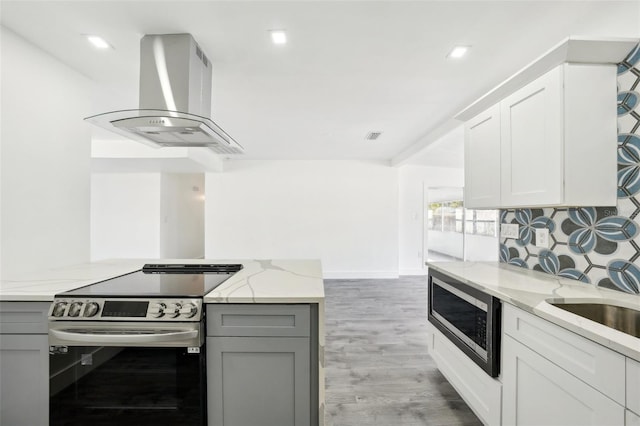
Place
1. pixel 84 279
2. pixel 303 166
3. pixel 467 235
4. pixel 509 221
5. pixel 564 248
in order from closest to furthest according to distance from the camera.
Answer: pixel 84 279, pixel 564 248, pixel 509 221, pixel 303 166, pixel 467 235

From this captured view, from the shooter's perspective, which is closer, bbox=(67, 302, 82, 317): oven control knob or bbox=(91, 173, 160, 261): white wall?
bbox=(67, 302, 82, 317): oven control knob

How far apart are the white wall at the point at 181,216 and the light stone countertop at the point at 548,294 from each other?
602 cm

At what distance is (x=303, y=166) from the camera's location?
5887 mm

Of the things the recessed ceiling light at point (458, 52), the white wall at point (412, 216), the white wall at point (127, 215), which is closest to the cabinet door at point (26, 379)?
the recessed ceiling light at point (458, 52)

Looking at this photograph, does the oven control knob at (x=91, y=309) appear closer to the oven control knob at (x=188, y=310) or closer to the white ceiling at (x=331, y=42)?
the oven control knob at (x=188, y=310)

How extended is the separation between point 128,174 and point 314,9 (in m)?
6.07

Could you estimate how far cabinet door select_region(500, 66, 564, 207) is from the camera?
57.8 inches

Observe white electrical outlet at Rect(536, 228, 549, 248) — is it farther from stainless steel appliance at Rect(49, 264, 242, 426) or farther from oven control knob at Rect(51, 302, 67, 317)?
oven control knob at Rect(51, 302, 67, 317)

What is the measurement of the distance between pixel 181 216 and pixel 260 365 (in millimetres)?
6757

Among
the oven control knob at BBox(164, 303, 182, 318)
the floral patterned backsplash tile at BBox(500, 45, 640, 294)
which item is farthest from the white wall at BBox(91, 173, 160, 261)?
the floral patterned backsplash tile at BBox(500, 45, 640, 294)

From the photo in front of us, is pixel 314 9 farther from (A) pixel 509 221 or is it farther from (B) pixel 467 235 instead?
(B) pixel 467 235

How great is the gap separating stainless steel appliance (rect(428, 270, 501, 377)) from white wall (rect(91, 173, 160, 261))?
5875 millimetres

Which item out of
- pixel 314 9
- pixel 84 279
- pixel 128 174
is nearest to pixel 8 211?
pixel 84 279

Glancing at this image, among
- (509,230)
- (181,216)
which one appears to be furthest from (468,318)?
(181,216)
